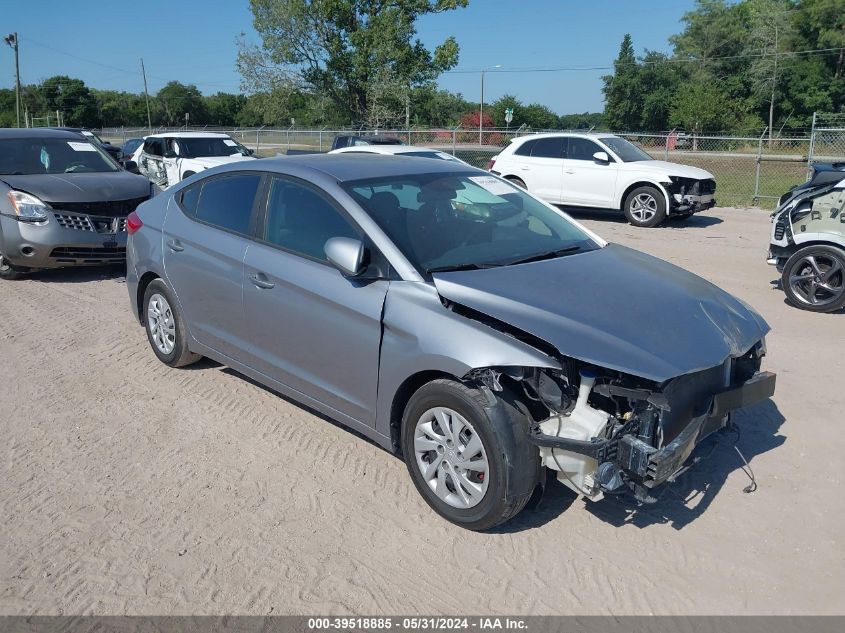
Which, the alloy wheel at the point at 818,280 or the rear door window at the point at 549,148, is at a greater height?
the rear door window at the point at 549,148

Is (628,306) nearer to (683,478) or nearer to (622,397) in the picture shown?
(622,397)

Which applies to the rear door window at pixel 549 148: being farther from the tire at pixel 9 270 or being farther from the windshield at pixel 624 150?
the tire at pixel 9 270

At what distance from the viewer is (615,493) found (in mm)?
3488

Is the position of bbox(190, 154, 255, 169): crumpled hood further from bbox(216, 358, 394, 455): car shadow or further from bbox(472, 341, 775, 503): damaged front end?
bbox(472, 341, 775, 503): damaged front end

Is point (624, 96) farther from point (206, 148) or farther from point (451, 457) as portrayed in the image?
point (451, 457)

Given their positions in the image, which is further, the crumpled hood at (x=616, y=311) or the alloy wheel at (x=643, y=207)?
the alloy wheel at (x=643, y=207)

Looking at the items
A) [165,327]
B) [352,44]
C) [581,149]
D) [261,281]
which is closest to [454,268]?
[261,281]

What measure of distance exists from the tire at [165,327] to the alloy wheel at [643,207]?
1053 centimetres

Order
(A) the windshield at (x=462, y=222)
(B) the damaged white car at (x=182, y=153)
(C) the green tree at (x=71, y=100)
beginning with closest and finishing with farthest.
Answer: (A) the windshield at (x=462, y=222) → (B) the damaged white car at (x=182, y=153) → (C) the green tree at (x=71, y=100)

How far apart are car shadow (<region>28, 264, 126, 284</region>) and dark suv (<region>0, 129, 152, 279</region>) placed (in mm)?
268

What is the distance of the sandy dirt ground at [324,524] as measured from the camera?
10.7 ft

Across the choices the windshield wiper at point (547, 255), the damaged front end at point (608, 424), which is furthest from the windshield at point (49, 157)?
the damaged front end at point (608, 424)

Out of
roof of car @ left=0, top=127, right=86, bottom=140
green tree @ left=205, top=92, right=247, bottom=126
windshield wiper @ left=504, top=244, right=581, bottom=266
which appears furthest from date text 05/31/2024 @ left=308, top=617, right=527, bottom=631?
green tree @ left=205, top=92, right=247, bottom=126

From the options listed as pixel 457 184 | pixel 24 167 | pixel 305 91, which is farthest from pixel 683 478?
pixel 305 91
